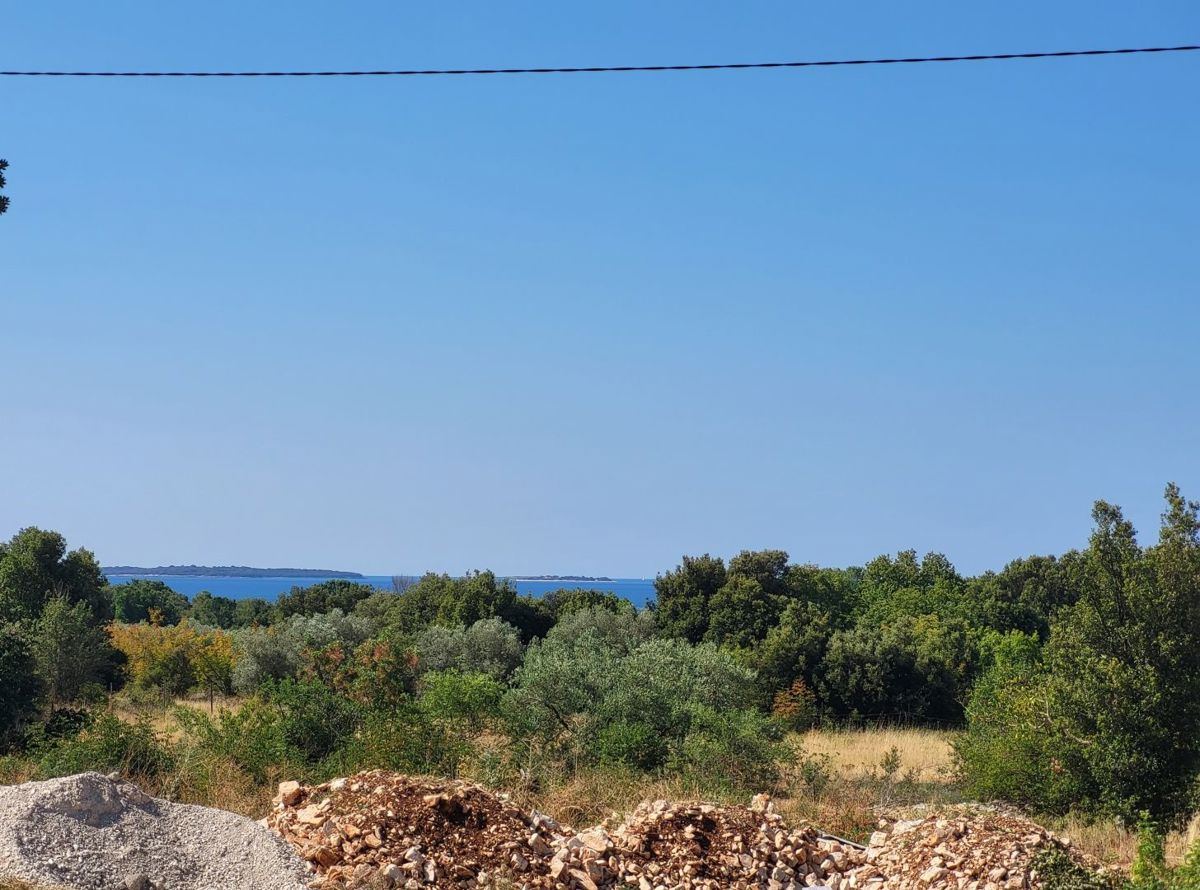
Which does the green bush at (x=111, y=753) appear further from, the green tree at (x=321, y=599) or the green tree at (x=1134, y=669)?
the green tree at (x=321, y=599)

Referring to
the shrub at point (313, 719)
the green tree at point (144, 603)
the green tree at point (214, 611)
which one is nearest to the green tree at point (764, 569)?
the shrub at point (313, 719)

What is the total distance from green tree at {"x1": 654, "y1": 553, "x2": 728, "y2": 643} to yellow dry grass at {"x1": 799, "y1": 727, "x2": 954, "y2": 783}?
25.5 feet

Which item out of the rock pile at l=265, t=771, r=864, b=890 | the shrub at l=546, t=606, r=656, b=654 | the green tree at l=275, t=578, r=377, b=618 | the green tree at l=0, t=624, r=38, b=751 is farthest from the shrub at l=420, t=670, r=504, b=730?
the green tree at l=275, t=578, r=377, b=618

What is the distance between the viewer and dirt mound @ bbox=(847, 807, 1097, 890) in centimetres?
1068

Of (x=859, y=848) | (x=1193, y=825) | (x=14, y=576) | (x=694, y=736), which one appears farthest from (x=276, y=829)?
(x=14, y=576)

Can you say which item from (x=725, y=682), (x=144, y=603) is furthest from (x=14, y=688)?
(x=144, y=603)

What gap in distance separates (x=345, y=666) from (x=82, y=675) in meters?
14.9

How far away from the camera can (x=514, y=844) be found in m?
11.1

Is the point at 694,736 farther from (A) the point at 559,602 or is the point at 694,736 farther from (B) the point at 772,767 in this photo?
(A) the point at 559,602

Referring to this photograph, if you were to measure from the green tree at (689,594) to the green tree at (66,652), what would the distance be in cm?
1624

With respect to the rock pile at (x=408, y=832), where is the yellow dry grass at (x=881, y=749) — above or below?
below

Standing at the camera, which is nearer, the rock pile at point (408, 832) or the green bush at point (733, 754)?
the rock pile at point (408, 832)

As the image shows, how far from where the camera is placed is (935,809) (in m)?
14.2

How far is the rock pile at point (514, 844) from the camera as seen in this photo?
10672 mm
